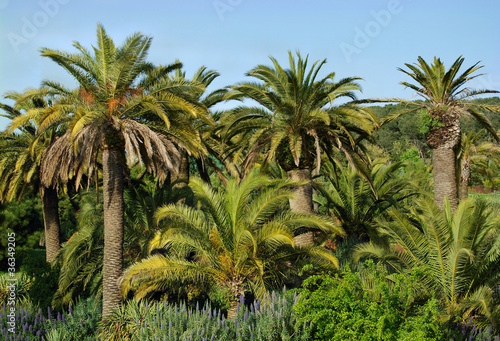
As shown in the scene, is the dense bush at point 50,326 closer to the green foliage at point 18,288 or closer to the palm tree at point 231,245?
the palm tree at point 231,245

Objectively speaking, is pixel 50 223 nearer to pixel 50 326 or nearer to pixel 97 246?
pixel 97 246

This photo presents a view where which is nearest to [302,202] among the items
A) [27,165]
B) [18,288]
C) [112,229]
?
[112,229]

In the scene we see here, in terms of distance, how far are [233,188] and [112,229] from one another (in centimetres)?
377

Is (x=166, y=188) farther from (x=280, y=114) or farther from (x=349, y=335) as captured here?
(x=349, y=335)

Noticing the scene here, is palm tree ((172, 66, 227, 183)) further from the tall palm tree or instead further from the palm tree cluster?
the tall palm tree

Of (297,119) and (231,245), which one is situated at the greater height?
(297,119)

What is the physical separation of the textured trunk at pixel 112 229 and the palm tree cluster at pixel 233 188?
1.3 inches

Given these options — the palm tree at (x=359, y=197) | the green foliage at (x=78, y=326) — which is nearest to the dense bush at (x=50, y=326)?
the green foliage at (x=78, y=326)

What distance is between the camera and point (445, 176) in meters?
14.4

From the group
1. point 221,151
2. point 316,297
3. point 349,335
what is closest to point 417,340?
point 349,335

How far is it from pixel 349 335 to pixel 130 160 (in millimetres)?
6824

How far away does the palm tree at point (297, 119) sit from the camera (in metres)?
13.6

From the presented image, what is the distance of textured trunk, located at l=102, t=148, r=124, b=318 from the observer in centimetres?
1258

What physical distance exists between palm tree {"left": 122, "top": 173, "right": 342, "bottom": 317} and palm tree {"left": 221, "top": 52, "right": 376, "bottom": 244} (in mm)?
1948
